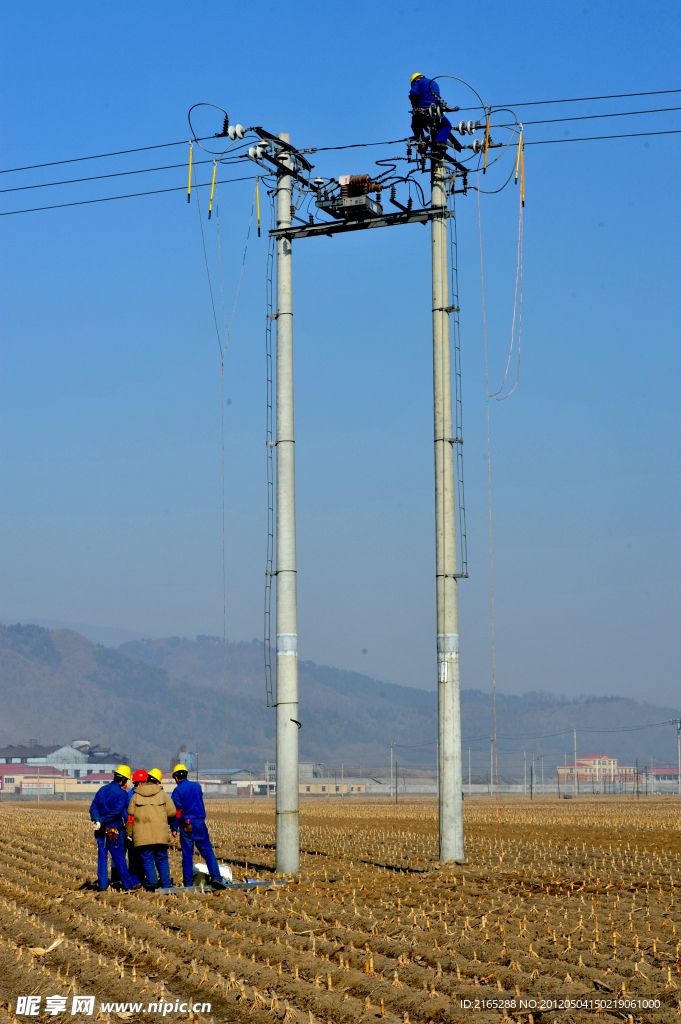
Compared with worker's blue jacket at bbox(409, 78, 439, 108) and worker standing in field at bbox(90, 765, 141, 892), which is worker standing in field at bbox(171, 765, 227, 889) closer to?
worker standing in field at bbox(90, 765, 141, 892)

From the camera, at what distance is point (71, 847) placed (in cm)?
2717

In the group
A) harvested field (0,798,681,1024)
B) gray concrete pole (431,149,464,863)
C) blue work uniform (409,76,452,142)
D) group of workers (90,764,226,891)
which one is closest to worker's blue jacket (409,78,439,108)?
blue work uniform (409,76,452,142)

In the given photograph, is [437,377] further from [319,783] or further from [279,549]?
[319,783]

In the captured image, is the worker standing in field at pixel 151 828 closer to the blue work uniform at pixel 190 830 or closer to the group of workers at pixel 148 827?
the group of workers at pixel 148 827

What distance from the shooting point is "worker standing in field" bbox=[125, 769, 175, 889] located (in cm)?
1677

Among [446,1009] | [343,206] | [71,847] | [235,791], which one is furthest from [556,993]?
[235,791]

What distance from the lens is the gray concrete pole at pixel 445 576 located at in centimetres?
2014

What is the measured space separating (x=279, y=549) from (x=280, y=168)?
729cm

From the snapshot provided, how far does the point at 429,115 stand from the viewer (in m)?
20.7

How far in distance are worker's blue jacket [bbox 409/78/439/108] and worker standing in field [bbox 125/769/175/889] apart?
1310 cm

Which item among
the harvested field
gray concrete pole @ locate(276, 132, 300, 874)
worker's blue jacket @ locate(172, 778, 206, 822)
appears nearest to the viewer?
the harvested field

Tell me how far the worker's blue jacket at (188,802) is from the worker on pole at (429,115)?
12279 mm

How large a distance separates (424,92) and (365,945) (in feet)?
49.9

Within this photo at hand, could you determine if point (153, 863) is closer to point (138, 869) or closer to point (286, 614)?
point (138, 869)
